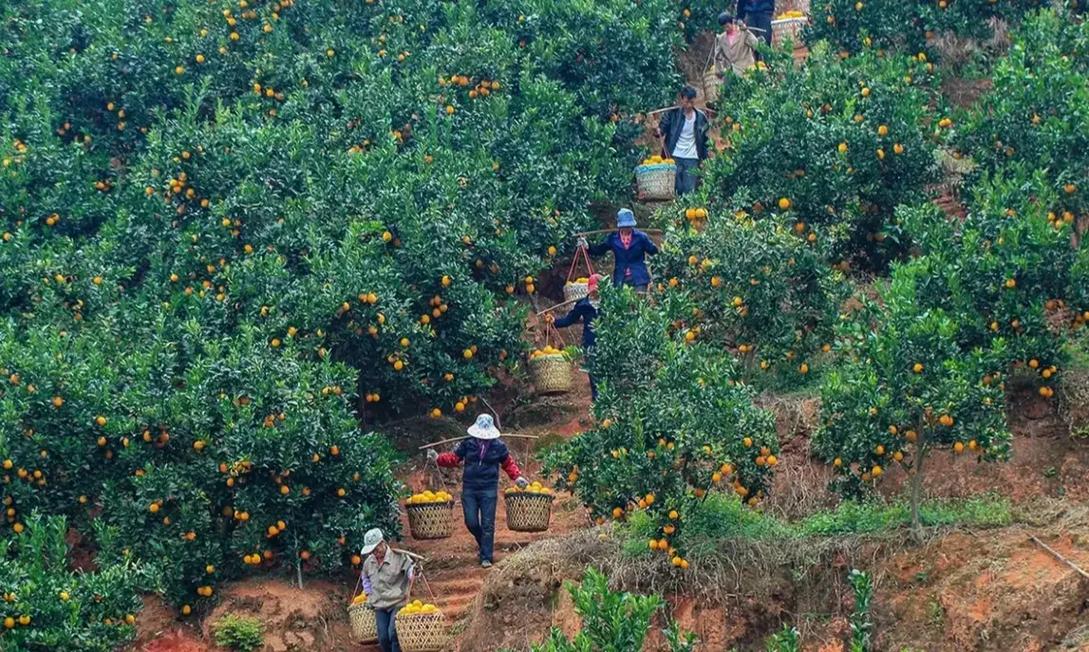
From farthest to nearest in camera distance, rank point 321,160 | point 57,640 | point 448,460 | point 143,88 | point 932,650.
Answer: point 143,88 → point 321,160 → point 448,460 → point 57,640 → point 932,650

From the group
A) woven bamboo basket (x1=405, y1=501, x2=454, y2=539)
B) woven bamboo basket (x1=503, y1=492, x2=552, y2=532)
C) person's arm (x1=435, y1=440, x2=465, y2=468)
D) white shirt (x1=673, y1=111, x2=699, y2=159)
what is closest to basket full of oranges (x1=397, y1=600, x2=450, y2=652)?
woven bamboo basket (x1=503, y1=492, x2=552, y2=532)

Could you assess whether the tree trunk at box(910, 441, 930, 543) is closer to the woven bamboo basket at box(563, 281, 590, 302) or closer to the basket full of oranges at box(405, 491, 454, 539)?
the basket full of oranges at box(405, 491, 454, 539)

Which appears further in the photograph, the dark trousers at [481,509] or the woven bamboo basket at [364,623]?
the dark trousers at [481,509]

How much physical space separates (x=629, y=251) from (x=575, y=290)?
998mm

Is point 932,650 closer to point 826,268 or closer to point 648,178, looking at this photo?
point 826,268

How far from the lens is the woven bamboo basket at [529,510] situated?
1788 cm

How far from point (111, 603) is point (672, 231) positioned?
228 inches

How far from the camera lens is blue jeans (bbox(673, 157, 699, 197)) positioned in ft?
74.9

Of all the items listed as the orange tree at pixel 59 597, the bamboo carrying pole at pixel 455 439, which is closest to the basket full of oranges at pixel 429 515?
the bamboo carrying pole at pixel 455 439

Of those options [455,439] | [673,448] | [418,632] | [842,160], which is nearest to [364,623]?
[418,632]

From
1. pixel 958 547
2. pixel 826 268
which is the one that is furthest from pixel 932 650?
pixel 826 268

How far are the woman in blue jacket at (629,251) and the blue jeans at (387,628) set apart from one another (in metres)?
4.81

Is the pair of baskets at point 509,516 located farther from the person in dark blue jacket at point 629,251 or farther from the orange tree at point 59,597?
the person in dark blue jacket at point 629,251

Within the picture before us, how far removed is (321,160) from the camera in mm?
21938
